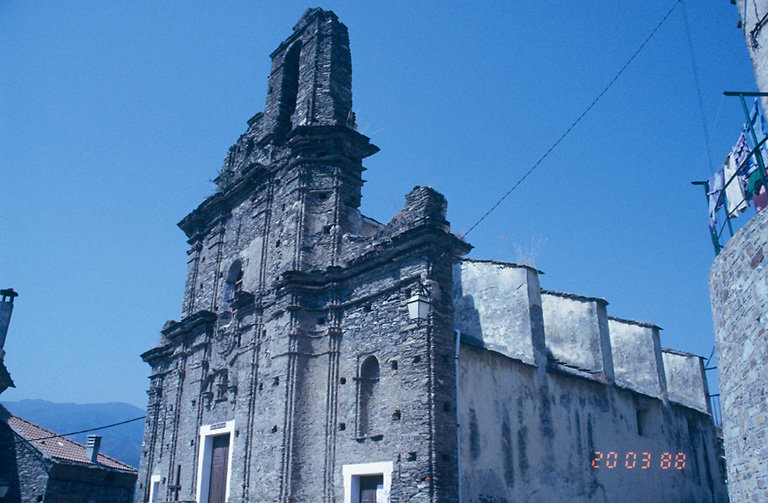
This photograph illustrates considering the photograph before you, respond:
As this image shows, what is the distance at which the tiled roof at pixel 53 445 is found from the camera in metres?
22.9

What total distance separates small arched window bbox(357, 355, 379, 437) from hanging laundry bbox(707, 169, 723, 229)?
6861 mm

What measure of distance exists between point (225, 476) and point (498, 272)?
8627 millimetres

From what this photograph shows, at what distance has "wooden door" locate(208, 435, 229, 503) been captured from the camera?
16203 mm

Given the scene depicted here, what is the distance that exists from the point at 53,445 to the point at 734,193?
943 inches

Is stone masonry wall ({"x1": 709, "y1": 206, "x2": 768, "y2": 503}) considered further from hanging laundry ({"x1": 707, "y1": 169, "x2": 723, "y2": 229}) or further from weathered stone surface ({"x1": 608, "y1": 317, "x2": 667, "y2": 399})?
weathered stone surface ({"x1": 608, "y1": 317, "x2": 667, "y2": 399})

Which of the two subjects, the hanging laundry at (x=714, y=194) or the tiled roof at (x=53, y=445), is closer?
the hanging laundry at (x=714, y=194)

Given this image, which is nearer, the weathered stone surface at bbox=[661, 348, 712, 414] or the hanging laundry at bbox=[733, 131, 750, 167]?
the hanging laundry at bbox=[733, 131, 750, 167]

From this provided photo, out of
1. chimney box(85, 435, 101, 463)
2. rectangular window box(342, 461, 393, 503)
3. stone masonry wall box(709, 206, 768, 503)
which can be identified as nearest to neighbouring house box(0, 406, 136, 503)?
chimney box(85, 435, 101, 463)

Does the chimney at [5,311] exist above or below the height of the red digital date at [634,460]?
above

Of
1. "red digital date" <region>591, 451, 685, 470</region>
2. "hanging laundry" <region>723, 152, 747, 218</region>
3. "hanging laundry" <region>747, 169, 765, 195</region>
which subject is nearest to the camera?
"hanging laundry" <region>747, 169, 765, 195</region>

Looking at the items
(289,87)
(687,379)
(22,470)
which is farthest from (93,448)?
(687,379)

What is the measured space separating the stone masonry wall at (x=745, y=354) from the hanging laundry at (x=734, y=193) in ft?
3.26

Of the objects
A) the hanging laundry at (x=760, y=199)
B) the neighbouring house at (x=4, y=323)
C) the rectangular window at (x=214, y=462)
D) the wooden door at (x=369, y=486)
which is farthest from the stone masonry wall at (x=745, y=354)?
the neighbouring house at (x=4, y=323)

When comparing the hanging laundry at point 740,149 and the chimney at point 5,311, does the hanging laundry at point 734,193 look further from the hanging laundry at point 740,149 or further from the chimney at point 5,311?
the chimney at point 5,311
